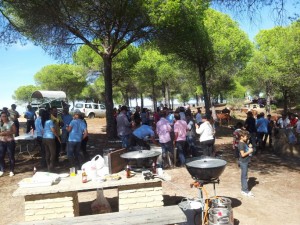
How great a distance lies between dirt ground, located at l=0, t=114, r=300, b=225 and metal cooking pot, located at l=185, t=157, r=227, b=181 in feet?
1.47

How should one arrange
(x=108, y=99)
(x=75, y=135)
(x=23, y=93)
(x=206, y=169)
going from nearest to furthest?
(x=206, y=169) < (x=75, y=135) < (x=108, y=99) < (x=23, y=93)

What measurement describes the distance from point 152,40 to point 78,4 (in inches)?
160

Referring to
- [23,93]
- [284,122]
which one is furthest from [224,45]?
[23,93]

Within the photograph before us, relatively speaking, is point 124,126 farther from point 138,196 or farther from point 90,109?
point 90,109

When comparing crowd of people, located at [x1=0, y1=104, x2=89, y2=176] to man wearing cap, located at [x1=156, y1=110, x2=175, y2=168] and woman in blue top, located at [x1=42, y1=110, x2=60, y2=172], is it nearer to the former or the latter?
woman in blue top, located at [x1=42, y1=110, x2=60, y2=172]

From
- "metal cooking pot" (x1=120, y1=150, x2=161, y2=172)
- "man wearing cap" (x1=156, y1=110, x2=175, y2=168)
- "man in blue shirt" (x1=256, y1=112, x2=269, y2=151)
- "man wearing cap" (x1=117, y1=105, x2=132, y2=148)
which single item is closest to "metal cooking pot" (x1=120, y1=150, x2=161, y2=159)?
"metal cooking pot" (x1=120, y1=150, x2=161, y2=172)

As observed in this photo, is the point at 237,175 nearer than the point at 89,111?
Yes

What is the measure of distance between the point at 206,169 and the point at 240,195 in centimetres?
249

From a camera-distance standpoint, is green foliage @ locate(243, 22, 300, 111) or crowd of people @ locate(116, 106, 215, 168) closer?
crowd of people @ locate(116, 106, 215, 168)

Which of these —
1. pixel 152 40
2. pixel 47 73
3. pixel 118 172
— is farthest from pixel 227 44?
pixel 47 73

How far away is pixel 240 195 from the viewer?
7.05 meters

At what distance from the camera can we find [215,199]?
5148mm

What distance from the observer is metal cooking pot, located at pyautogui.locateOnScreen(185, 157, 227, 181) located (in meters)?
5.01

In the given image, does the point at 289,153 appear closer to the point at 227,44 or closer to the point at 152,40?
the point at 152,40
